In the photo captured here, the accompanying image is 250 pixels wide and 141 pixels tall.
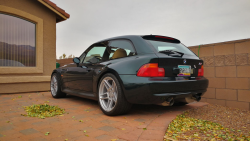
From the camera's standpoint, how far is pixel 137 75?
2967 mm

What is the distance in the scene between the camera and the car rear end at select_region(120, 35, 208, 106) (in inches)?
113

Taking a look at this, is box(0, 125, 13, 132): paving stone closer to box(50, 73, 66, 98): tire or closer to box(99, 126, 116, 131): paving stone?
box(99, 126, 116, 131): paving stone

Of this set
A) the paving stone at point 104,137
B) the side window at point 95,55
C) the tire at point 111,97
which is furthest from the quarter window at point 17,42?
the paving stone at point 104,137

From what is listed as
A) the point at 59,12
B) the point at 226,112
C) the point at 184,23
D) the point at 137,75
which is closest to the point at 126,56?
the point at 137,75

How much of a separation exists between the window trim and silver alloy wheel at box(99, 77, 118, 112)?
4765 mm

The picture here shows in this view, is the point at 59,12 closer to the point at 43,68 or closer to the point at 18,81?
the point at 43,68

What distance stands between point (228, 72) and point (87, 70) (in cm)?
316

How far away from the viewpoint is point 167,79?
294 centimetres

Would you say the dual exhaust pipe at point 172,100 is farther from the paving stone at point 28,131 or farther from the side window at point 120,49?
the paving stone at point 28,131

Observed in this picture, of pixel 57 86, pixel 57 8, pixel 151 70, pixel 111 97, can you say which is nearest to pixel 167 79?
pixel 151 70

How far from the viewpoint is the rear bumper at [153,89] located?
112 inches

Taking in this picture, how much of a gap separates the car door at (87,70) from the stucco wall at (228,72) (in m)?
2.61

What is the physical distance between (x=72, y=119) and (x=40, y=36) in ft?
17.9

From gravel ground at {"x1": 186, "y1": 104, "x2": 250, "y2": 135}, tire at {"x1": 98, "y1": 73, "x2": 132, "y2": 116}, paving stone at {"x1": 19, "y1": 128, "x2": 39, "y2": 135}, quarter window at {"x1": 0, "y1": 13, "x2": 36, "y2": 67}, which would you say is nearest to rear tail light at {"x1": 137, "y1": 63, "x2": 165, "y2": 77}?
tire at {"x1": 98, "y1": 73, "x2": 132, "y2": 116}
